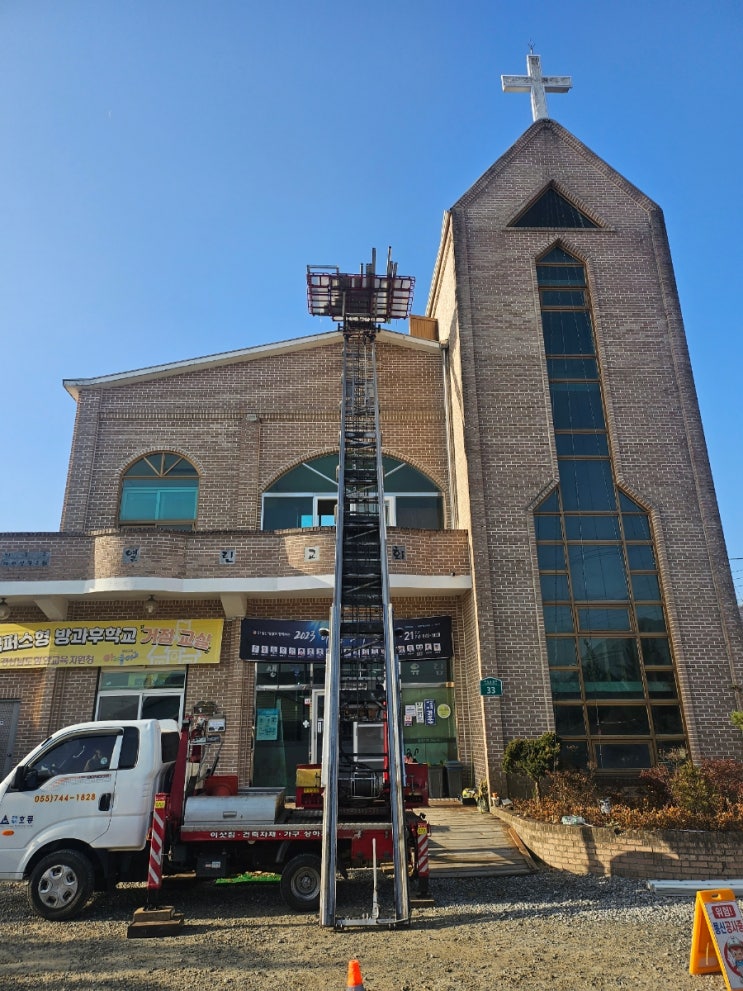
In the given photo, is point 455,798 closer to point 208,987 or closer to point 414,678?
point 414,678

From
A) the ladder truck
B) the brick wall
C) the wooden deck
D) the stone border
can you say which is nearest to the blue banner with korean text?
the brick wall

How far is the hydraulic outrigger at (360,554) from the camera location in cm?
771

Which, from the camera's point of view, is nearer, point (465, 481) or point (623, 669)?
point (623, 669)

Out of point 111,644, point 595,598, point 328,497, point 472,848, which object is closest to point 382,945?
point 472,848

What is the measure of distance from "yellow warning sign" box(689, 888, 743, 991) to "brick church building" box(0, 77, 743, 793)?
7.20 meters

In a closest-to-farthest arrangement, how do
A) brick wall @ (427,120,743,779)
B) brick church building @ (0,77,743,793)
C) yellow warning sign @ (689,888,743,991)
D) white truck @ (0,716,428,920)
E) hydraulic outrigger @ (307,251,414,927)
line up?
1. yellow warning sign @ (689,888,743,991)
2. hydraulic outrigger @ (307,251,414,927)
3. white truck @ (0,716,428,920)
4. brick wall @ (427,120,743,779)
5. brick church building @ (0,77,743,793)

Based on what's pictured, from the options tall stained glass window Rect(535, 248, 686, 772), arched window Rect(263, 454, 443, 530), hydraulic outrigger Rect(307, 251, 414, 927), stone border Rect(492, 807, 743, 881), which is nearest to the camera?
hydraulic outrigger Rect(307, 251, 414, 927)

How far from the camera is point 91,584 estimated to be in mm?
15086

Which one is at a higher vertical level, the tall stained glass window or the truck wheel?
the tall stained glass window

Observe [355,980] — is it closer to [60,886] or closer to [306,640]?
[60,886]

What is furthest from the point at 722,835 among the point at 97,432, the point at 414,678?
the point at 97,432

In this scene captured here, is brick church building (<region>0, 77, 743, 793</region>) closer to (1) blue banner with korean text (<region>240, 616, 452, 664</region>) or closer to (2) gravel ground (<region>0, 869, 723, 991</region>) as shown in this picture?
(1) blue banner with korean text (<region>240, 616, 452, 664</region>)

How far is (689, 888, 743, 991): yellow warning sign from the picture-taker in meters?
5.69

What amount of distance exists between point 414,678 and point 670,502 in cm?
698
